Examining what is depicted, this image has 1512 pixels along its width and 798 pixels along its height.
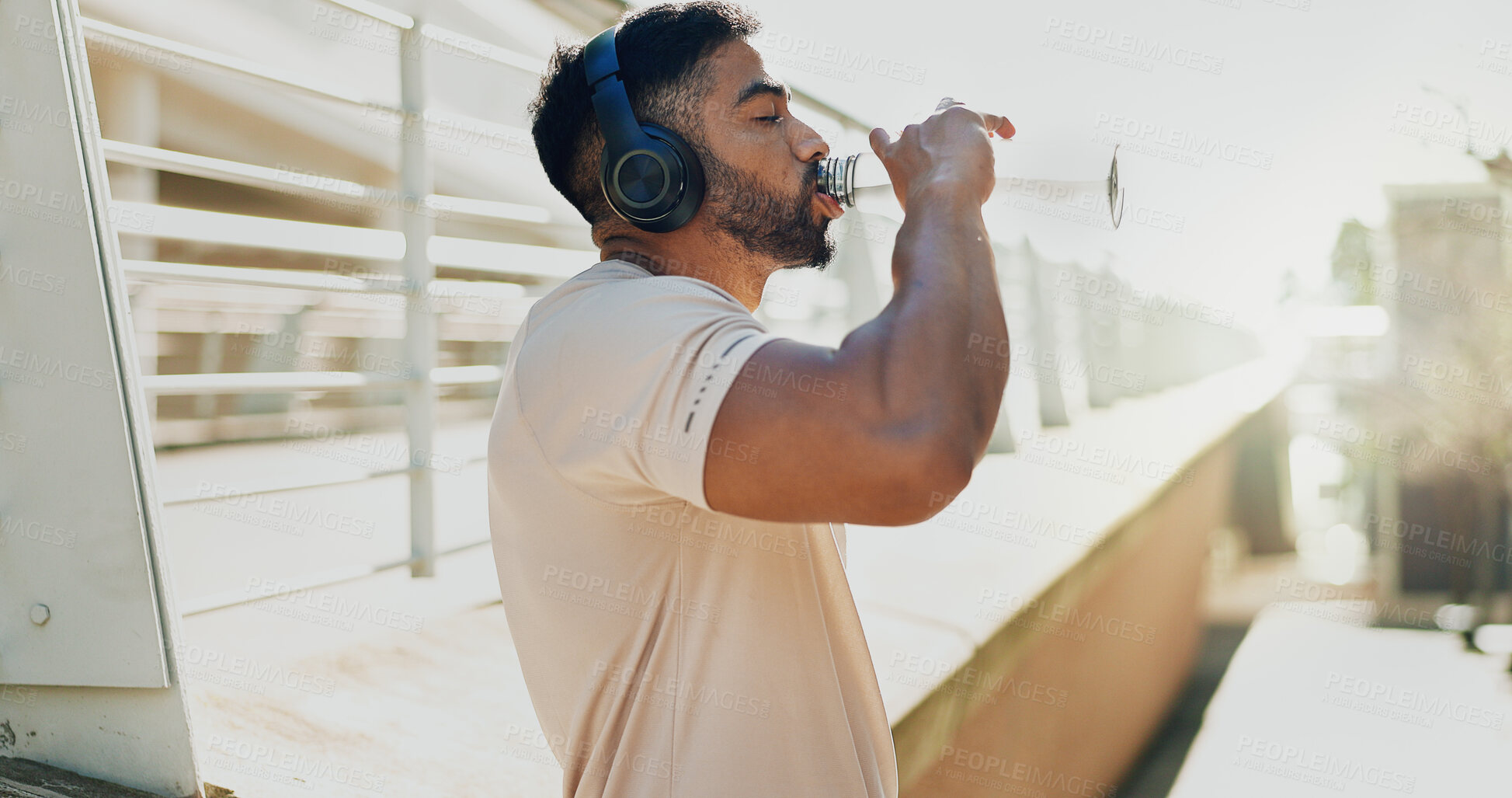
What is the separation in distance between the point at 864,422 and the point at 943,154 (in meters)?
0.39

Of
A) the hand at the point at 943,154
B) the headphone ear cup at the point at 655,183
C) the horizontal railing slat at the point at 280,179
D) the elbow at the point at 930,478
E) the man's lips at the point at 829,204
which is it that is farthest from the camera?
the horizontal railing slat at the point at 280,179

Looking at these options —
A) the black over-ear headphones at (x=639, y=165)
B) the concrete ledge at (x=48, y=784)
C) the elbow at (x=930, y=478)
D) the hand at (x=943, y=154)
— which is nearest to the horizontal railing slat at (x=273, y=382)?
the concrete ledge at (x=48, y=784)

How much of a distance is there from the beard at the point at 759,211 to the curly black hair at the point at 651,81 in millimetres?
45

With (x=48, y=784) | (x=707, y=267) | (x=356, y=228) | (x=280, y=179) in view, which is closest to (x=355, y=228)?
(x=356, y=228)

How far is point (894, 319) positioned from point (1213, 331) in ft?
66.3

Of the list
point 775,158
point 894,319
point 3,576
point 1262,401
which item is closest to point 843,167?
point 775,158

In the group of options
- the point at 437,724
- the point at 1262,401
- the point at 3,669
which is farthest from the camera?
the point at 1262,401

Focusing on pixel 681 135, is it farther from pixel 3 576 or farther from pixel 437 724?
pixel 437 724

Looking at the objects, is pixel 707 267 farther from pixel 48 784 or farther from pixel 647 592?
pixel 48 784

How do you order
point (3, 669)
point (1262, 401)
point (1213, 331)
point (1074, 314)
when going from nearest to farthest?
1. point (3, 669)
2. point (1074, 314)
3. point (1262, 401)
4. point (1213, 331)

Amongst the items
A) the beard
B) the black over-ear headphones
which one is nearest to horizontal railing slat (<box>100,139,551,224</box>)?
the black over-ear headphones

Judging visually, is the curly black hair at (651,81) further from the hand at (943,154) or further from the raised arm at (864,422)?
the raised arm at (864,422)

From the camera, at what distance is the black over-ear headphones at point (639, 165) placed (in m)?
1.07

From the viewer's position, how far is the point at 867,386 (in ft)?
2.48
